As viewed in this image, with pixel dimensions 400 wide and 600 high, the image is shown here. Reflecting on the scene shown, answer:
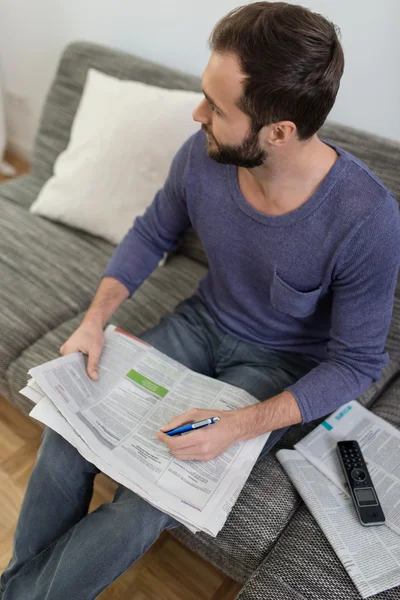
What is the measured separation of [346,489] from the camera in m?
1.11

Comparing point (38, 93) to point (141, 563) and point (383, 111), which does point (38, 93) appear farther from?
Result: point (141, 563)

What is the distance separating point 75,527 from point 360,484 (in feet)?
1.84

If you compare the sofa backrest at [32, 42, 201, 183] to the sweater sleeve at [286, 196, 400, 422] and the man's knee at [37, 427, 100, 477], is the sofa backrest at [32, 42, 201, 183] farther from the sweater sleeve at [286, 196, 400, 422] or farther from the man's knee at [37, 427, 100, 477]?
the man's knee at [37, 427, 100, 477]

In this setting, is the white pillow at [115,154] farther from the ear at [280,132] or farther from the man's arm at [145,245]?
the ear at [280,132]

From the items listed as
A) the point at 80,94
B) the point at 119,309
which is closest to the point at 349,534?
the point at 119,309

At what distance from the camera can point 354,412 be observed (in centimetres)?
130

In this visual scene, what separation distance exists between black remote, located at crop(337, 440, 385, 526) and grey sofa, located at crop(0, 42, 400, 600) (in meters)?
0.10

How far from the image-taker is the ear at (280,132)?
998 mm

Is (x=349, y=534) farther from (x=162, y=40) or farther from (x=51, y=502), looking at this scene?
(x=162, y=40)

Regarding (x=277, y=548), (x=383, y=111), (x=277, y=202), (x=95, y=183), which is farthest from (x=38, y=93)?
(x=277, y=548)

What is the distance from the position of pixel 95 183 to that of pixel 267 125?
876 mm

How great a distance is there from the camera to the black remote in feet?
3.45

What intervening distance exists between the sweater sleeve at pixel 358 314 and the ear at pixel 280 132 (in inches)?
8.5

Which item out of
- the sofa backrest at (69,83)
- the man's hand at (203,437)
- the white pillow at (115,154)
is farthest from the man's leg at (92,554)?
the sofa backrest at (69,83)
